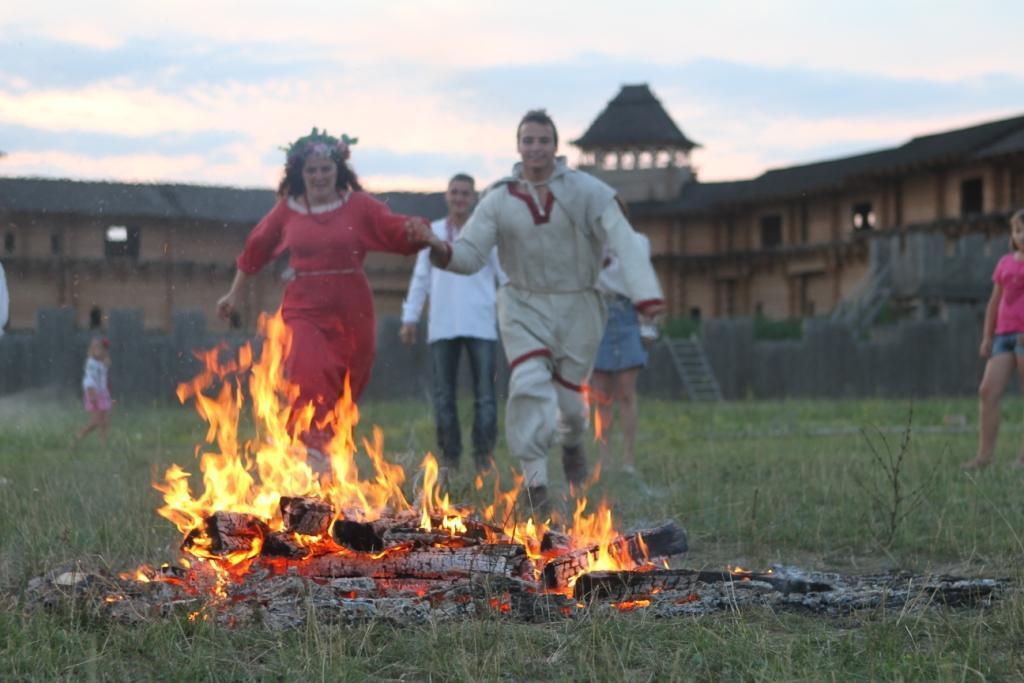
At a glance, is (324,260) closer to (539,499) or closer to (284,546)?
(539,499)

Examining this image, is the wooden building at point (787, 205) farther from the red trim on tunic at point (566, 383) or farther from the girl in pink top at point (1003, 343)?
the red trim on tunic at point (566, 383)

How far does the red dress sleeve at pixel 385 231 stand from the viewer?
671 cm

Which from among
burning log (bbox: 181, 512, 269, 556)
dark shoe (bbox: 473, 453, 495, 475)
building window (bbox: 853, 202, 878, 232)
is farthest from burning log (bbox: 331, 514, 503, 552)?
building window (bbox: 853, 202, 878, 232)

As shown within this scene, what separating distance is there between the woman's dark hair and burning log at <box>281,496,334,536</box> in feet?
9.17

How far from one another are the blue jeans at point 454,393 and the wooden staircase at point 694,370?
53.3 feet

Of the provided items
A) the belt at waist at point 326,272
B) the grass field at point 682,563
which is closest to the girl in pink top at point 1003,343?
the grass field at point 682,563

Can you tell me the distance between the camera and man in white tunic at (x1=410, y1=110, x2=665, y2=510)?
267 inches

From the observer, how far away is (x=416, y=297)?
9.69 metres

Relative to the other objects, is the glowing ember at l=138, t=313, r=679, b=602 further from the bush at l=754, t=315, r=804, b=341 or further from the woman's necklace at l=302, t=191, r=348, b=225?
the bush at l=754, t=315, r=804, b=341

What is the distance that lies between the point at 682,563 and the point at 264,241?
9.59 ft

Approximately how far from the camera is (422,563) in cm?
448

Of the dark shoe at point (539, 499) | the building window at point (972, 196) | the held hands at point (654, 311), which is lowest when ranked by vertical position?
the dark shoe at point (539, 499)

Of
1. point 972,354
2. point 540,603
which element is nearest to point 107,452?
point 540,603

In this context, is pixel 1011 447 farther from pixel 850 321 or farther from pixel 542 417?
pixel 850 321
